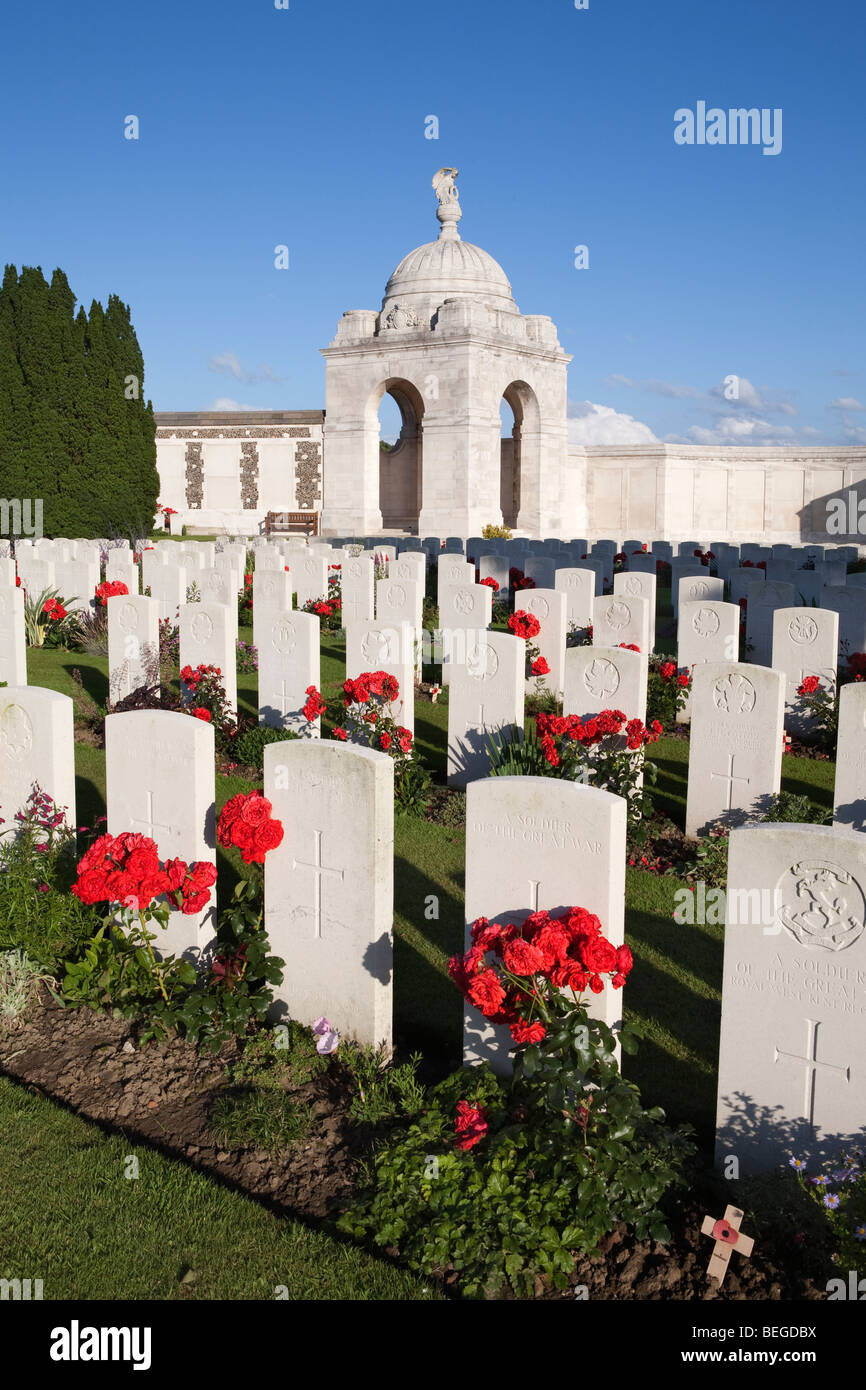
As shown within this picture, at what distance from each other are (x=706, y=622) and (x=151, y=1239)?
25.7 feet

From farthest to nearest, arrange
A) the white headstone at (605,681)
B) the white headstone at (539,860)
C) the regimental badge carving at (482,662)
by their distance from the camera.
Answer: the regimental badge carving at (482,662)
the white headstone at (605,681)
the white headstone at (539,860)

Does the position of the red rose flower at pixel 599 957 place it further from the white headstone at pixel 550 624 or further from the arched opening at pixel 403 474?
the arched opening at pixel 403 474

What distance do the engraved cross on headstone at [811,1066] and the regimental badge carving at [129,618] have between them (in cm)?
784

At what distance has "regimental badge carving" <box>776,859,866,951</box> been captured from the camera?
11.6 ft

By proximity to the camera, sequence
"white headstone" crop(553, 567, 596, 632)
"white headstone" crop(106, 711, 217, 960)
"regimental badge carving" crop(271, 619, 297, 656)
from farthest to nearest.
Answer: "white headstone" crop(553, 567, 596, 632)
"regimental badge carving" crop(271, 619, 297, 656)
"white headstone" crop(106, 711, 217, 960)


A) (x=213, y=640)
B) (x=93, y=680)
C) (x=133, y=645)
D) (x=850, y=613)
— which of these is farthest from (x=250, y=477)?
(x=850, y=613)

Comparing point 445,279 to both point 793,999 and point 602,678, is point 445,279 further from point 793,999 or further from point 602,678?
point 793,999

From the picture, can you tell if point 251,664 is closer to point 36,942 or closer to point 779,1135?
point 36,942

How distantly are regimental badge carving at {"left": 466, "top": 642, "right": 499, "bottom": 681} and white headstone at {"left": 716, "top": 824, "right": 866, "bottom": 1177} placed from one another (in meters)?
4.33

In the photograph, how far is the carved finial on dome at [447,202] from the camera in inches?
1421

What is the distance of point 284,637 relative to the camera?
9023 mm

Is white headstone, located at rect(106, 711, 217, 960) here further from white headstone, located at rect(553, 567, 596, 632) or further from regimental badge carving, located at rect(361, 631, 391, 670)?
white headstone, located at rect(553, 567, 596, 632)

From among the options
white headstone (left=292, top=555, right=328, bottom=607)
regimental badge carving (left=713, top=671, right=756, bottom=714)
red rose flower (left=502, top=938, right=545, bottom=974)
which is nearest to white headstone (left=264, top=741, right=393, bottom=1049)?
red rose flower (left=502, top=938, right=545, bottom=974)

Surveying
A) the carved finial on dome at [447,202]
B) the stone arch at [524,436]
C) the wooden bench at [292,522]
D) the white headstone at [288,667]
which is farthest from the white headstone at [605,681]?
the carved finial on dome at [447,202]
